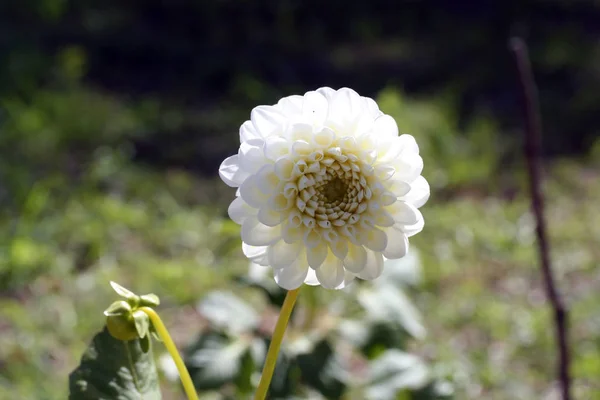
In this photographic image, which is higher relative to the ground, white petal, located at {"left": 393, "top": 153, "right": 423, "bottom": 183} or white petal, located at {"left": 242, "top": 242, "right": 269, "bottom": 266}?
white petal, located at {"left": 393, "top": 153, "right": 423, "bottom": 183}

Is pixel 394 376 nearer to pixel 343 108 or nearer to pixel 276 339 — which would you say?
pixel 276 339

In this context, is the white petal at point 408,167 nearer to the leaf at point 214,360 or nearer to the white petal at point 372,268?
the white petal at point 372,268

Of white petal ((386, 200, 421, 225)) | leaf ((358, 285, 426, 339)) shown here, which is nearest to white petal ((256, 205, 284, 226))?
white petal ((386, 200, 421, 225))

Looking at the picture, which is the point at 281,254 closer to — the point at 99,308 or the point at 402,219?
the point at 402,219

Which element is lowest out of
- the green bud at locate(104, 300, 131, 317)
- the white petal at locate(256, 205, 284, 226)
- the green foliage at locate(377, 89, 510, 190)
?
the green bud at locate(104, 300, 131, 317)

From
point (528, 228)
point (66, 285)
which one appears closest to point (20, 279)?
point (66, 285)

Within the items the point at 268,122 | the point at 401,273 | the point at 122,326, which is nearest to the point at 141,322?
the point at 122,326

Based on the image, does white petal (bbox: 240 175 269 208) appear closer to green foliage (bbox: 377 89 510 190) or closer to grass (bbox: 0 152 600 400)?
grass (bbox: 0 152 600 400)
